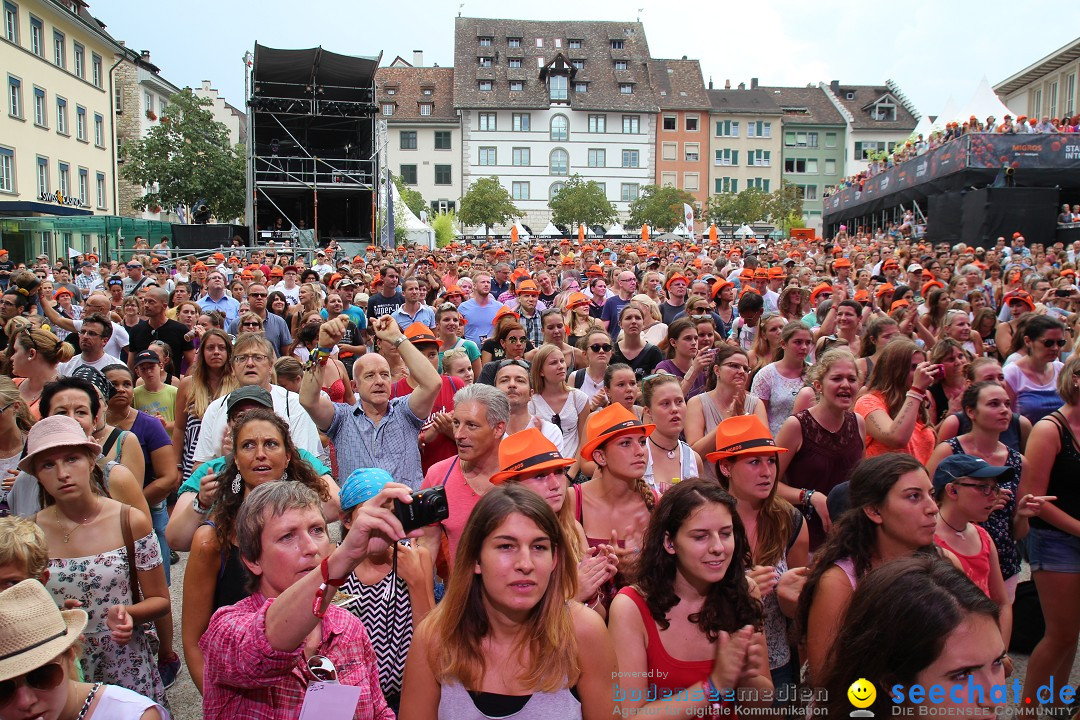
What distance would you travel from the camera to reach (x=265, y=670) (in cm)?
227

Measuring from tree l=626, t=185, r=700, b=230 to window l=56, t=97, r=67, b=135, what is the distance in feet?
119

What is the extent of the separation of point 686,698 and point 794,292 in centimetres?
661

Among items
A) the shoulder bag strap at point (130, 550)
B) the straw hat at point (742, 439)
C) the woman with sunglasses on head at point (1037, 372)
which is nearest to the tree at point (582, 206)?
the woman with sunglasses on head at point (1037, 372)

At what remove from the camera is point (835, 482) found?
15.1 feet

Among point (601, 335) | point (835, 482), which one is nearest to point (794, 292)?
point (601, 335)

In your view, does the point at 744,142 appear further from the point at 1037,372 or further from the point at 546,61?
the point at 1037,372

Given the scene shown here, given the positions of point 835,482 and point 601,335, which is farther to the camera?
point 601,335

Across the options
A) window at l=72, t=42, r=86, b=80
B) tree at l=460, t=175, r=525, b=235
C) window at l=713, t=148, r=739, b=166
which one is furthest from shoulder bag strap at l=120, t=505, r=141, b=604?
window at l=713, t=148, r=739, b=166

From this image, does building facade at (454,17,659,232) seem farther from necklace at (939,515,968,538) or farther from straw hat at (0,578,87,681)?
straw hat at (0,578,87,681)

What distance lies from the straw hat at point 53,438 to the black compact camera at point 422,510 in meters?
1.96

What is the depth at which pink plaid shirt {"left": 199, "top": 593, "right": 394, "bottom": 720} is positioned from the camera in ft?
7.51

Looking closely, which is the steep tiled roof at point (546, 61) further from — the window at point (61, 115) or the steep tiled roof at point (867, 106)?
the window at point (61, 115)

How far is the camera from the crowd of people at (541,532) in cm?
231

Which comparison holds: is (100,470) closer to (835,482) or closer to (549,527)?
(549,527)
